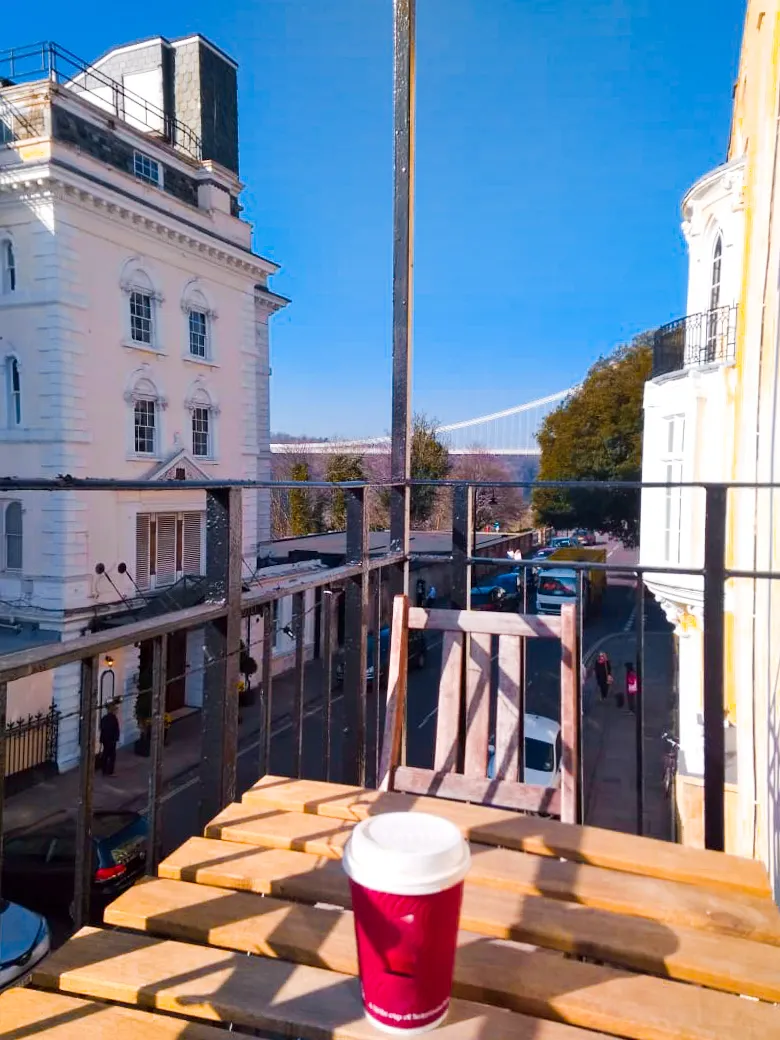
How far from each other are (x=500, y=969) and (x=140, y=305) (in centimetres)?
1525

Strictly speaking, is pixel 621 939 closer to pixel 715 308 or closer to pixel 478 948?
pixel 478 948

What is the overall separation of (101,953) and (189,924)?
0.49ft

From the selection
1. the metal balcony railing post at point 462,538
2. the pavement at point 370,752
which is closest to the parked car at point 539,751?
the pavement at point 370,752

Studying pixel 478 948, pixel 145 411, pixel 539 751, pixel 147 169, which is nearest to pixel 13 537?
pixel 145 411

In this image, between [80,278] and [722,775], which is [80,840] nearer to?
[722,775]

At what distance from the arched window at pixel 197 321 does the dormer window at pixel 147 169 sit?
6.64ft

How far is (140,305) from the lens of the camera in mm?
14711

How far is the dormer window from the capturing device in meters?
14.5

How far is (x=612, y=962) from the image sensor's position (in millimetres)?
1286

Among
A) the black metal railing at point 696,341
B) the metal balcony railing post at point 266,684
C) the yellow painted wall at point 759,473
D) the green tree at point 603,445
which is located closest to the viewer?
the metal balcony railing post at point 266,684

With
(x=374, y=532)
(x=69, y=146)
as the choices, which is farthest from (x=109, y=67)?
(x=374, y=532)

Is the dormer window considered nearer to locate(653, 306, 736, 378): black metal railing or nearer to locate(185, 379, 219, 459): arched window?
locate(185, 379, 219, 459): arched window

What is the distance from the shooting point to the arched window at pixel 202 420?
16.1m

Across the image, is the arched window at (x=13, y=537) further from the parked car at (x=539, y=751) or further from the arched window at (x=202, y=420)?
the parked car at (x=539, y=751)
